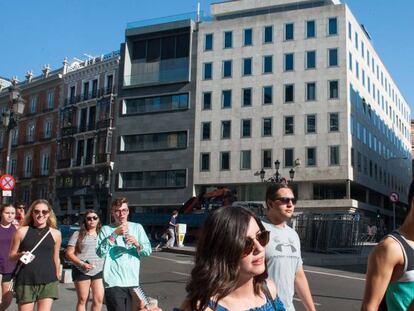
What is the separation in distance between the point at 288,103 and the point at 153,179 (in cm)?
1452

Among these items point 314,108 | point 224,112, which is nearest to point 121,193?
point 224,112

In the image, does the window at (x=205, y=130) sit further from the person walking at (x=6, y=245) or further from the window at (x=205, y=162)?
the person walking at (x=6, y=245)

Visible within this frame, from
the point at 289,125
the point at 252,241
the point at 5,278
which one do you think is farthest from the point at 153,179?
the point at 252,241

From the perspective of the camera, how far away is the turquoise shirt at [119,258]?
5945 mm

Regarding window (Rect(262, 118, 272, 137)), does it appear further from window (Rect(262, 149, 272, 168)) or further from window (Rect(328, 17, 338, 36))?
window (Rect(328, 17, 338, 36))

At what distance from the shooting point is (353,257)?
20.2 metres

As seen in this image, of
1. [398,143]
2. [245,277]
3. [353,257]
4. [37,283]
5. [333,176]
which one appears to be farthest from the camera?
[398,143]

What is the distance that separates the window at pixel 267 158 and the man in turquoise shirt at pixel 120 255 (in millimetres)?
40408

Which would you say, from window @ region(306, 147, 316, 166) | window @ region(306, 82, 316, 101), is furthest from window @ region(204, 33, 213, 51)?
window @ region(306, 147, 316, 166)

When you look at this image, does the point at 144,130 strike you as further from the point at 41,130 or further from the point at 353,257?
the point at 353,257

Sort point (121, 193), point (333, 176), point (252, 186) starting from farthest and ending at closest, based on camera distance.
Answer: point (121, 193), point (252, 186), point (333, 176)

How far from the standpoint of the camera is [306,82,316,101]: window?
150 ft

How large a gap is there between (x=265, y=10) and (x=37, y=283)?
48667 mm

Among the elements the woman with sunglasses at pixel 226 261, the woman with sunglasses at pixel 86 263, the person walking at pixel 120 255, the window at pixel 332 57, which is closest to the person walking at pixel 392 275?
the woman with sunglasses at pixel 226 261
